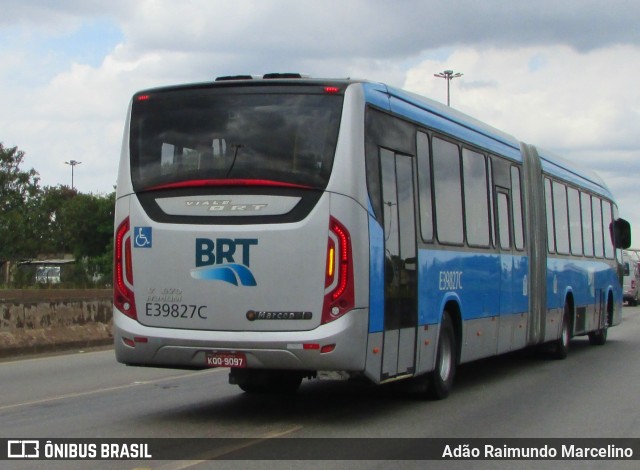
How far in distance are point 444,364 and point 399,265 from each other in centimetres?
209

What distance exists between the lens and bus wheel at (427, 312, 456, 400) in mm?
12516

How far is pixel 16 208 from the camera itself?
84000 mm

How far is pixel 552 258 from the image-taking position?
59.6ft

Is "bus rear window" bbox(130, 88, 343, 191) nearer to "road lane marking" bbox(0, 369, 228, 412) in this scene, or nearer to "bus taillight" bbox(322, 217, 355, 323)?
"bus taillight" bbox(322, 217, 355, 323)

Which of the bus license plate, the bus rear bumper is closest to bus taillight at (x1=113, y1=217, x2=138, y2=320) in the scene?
the bus rear bumper

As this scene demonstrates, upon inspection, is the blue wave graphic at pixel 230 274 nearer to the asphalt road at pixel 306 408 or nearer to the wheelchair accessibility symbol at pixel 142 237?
the wheelchair accessibility symbol at pixel 142 237

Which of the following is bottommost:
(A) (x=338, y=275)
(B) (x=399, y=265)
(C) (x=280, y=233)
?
(A) (x=338, y=275)

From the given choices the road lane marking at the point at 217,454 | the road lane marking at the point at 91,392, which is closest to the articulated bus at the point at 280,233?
the road lane marking at the point at 217,454

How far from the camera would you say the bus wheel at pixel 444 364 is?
12516 millimetres

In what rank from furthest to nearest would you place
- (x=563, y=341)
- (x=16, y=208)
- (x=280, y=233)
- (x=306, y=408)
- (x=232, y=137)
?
(x=16, y=208), (x=563, y=341), (x=306, y=408), (x=232, y=137), (x=280, y=233)

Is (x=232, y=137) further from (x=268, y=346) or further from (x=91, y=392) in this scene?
(x=91, y=392)

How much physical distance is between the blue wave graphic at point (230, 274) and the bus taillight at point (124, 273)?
2.72 feet

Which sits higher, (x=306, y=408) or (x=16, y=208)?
(x=16, y=208)

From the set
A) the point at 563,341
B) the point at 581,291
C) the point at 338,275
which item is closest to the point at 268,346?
the point at 338,275
